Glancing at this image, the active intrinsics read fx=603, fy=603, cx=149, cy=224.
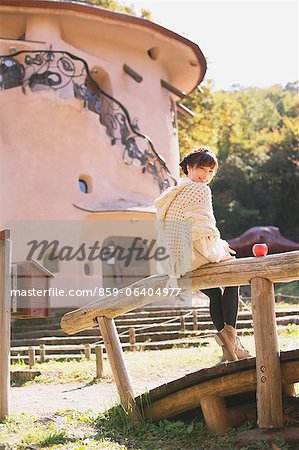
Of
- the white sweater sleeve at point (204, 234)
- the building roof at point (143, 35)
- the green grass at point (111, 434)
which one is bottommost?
the green grass at point (111, 434)

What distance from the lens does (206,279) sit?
5246 millimetres

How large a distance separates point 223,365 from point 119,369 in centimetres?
122

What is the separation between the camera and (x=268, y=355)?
482cm

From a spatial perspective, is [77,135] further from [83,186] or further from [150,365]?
[150,365]

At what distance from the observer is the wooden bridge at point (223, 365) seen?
479 centimetres

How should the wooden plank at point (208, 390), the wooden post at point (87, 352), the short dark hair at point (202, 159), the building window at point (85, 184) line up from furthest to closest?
the building window at point (85, 184) < the wooden post at point (87, 352) < the short dark hair at point (202, 159) < the wooden plank at point (208, 390)

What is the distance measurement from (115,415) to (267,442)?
5.55 ft

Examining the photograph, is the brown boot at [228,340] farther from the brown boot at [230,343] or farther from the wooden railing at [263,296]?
the wooden railing at [263,296]

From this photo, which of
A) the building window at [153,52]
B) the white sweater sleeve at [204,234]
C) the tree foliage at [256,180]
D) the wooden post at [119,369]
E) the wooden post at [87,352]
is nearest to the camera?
the white sweater sleeve at [204,234]

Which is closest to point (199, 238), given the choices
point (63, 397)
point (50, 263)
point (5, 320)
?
point (5, 320)

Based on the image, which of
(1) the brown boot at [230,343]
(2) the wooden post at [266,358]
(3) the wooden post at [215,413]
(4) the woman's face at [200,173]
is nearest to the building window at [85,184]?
(4) the woman's face at [200,173]

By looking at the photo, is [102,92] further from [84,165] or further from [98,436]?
[98,436]

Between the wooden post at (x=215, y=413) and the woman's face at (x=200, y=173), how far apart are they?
1.95 metres

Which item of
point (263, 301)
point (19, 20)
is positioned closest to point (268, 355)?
point (263, 301)
